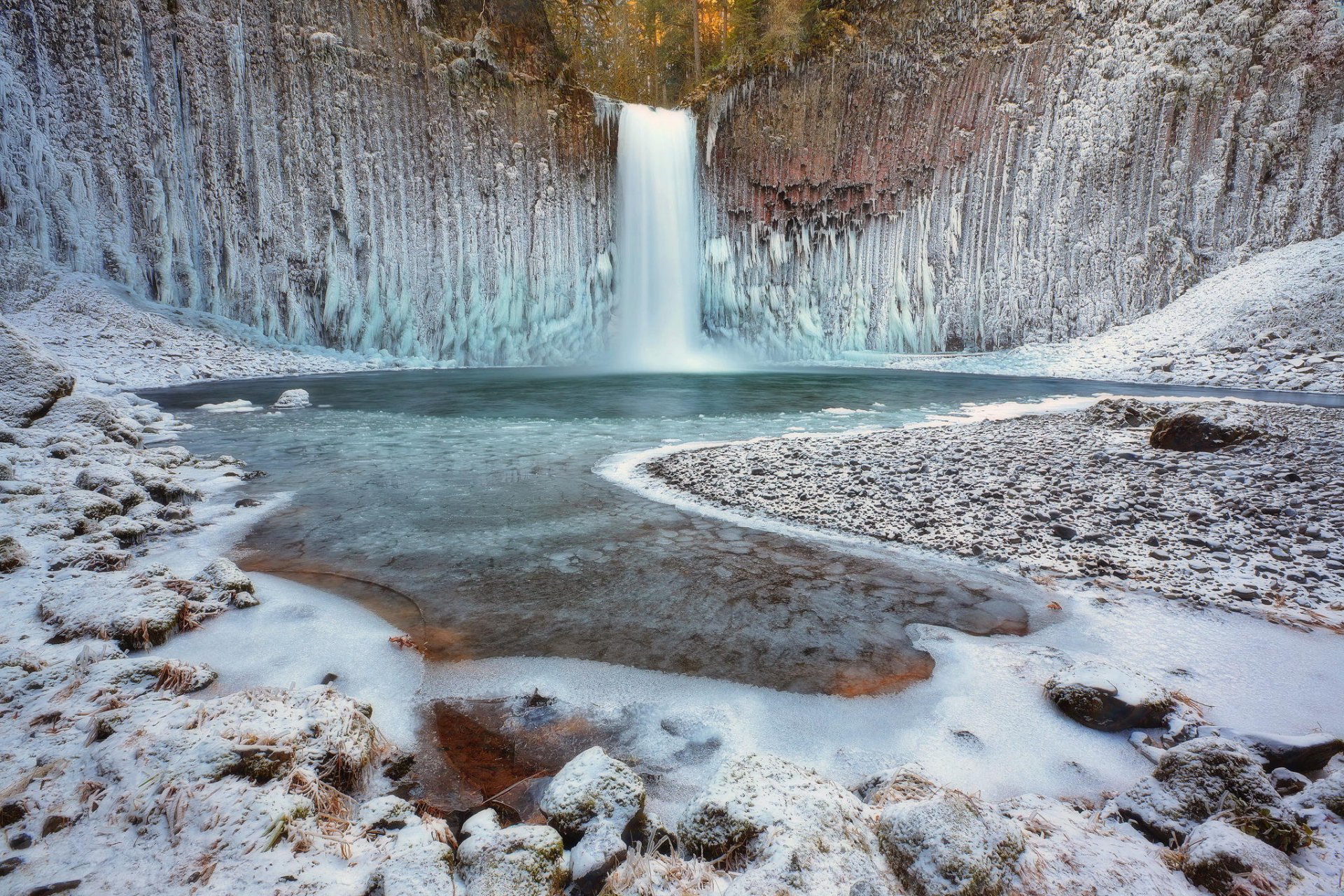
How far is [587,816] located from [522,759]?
0.51 metres

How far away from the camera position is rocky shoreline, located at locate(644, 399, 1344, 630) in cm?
348

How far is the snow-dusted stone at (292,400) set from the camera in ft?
37.8

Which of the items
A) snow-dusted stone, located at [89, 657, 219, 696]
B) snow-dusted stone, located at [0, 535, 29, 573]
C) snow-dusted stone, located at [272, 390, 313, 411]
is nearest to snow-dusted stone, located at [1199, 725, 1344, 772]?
snow-dusted stone, located at [89, 657, 219, 696]

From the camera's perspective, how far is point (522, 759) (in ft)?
6.97

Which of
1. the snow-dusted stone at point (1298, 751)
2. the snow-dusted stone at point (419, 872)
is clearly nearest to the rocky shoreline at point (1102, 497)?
the snow-dusted stone at point (1298, 751)

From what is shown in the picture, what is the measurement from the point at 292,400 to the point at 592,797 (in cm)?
1250

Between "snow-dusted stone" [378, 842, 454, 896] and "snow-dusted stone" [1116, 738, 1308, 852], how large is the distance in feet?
6.36

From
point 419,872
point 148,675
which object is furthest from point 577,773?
point 148,675

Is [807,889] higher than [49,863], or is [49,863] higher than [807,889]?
[49,863]

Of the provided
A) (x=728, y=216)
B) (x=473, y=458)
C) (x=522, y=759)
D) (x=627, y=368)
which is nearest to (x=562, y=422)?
(x=473, y=458)

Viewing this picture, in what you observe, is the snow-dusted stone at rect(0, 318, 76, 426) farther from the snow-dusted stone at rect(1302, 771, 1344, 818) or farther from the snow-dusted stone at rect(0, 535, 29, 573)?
the snow-dusted stone at rect(1302, 771, 1344, 818)

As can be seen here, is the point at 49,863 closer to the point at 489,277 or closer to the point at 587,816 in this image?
the point at 587,816

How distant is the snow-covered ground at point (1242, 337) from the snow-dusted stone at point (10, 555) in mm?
18496

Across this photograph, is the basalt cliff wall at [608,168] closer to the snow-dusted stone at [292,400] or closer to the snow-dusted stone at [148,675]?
the snow-dusted stone at [292,400]
